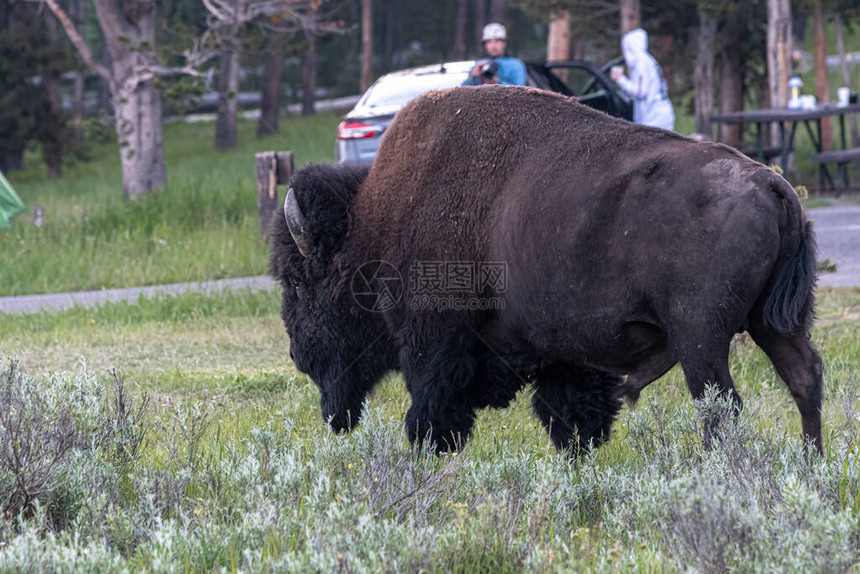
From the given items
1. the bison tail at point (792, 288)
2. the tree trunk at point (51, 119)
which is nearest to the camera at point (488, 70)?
the bison tail at point (792, 288)

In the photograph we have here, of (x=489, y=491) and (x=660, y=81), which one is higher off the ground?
(x=660, y=81)

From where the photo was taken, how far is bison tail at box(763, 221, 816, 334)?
3.96 meters

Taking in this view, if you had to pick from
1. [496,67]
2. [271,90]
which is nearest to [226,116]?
[271,90]

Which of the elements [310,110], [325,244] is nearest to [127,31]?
[325,244]

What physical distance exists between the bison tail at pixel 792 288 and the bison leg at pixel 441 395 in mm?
1370

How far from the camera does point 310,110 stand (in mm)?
40719

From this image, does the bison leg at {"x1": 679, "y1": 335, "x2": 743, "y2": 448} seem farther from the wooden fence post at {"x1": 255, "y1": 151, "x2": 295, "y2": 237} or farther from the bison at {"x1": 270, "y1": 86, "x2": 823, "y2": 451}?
the wooden fence post at {"x1": 255, "y1": 151, "x2": 295, "y2": 237}

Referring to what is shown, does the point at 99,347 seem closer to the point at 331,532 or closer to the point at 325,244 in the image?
the point at 325,244

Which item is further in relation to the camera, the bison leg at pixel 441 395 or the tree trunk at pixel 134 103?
the tree trunk at pixel 134 103

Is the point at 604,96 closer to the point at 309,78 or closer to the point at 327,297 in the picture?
the point at 327,297

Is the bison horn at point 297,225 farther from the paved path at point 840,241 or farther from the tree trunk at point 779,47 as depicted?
the tree trunk at point 779,47

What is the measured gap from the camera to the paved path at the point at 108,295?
33.3ft

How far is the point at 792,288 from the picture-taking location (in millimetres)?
3971

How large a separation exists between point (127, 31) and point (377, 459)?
1546 cm
